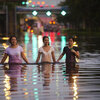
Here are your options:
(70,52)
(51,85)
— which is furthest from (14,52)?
(51,85)

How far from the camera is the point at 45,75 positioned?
539 inches

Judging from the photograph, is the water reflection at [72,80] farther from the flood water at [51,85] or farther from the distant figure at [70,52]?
the distant figure at [70,52]

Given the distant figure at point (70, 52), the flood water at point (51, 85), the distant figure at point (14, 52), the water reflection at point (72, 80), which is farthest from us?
the distant figure at point (70, 52)

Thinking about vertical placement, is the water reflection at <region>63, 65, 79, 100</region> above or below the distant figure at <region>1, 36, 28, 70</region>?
below

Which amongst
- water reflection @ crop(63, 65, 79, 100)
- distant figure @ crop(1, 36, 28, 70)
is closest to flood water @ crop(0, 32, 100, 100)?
water reflection @ crop(63, 65, 79, 100)

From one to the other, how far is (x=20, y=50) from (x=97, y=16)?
76.4 meters

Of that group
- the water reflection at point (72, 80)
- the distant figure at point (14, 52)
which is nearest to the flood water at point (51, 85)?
the water reflection at point (72, 80)

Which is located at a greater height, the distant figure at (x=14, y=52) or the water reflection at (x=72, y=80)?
the distant figure at (x=14, y=52)

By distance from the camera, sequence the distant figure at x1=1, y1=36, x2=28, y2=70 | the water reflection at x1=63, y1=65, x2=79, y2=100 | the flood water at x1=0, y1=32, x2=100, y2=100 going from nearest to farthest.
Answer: the flood water at x1=0, y1=32, x2=100, y2=100
the water reflection at x1=63, y1=65, x2=79, y2=100
the distant figure at x1=1, y1=36, x2=28, y2=70

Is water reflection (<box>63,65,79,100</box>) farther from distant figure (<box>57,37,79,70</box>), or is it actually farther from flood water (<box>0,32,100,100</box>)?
distant figure (<box>57,37,79,70</box>)

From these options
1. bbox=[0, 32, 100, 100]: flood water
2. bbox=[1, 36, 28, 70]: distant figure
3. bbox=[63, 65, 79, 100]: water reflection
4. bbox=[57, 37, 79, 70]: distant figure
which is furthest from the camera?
bbox=[57, 37, 79, 70]: distant figure

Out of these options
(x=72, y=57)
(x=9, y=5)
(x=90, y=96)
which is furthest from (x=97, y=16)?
(x=90, y=96)

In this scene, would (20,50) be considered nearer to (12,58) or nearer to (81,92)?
(12,58)

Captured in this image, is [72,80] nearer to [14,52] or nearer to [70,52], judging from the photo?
[14,52]
